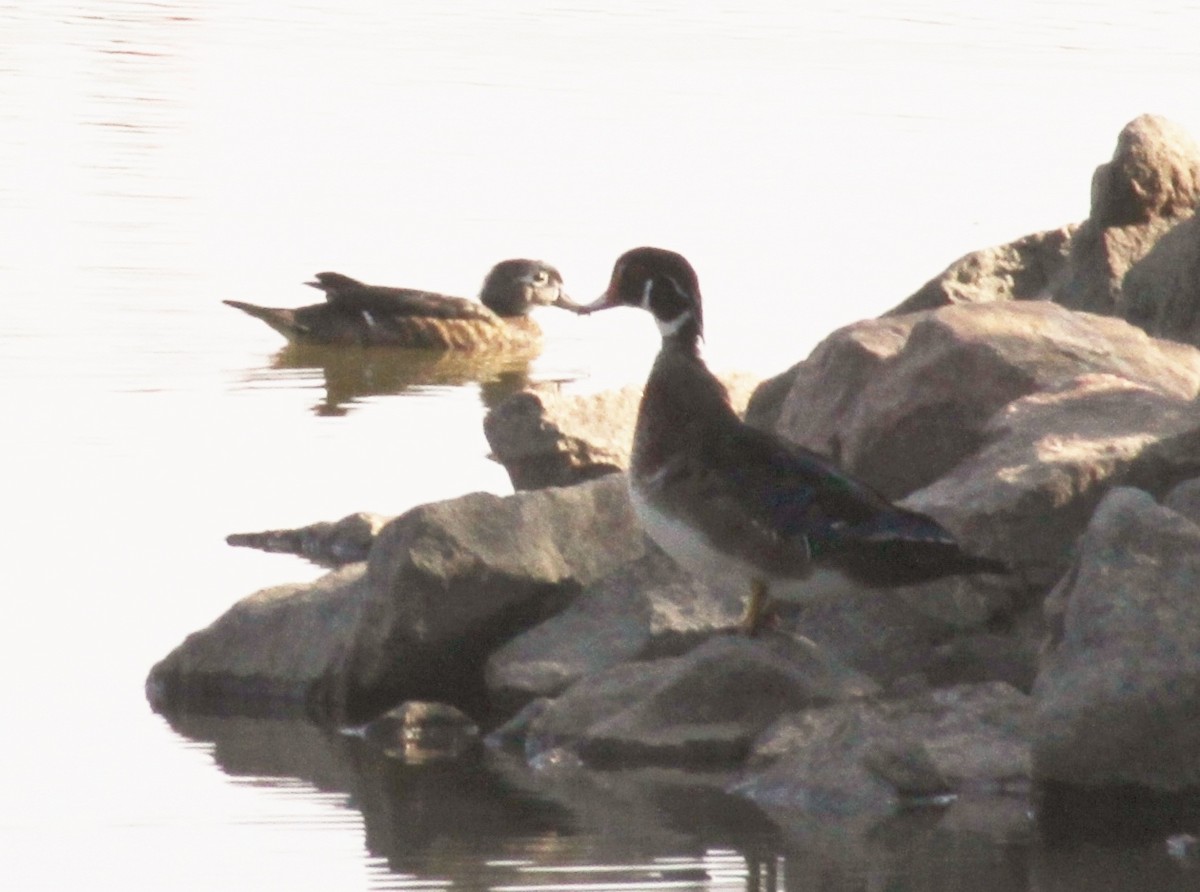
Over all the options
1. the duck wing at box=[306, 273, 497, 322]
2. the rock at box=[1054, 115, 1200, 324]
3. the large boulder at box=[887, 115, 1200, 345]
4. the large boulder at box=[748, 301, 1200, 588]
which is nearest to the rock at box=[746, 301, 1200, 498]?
the large boulder at box=[748, 301, 1200, 588]

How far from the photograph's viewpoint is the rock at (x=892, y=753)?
758 centimetres

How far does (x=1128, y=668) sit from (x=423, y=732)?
7.45ft

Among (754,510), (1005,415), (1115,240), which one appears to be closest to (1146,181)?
(1115,240)

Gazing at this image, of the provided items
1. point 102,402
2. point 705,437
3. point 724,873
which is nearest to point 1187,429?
point 705,437

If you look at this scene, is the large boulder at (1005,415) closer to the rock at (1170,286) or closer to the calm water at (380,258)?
the rock at (1170,286)

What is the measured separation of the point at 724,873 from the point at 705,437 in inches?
71.2

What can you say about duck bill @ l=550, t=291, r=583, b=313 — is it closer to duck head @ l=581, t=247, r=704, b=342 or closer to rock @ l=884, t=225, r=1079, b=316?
rock @ l=884, t=225, r=1079, b=316

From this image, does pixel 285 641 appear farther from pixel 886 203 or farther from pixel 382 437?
pixel 886 203

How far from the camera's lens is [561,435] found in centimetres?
1146

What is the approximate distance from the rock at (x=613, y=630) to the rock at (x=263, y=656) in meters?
0.53

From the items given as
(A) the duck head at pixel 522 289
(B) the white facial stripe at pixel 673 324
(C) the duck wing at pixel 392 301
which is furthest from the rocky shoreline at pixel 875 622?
(A) the duck head at pixel 522 289

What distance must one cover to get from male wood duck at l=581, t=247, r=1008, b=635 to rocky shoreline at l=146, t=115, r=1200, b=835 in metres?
0.27

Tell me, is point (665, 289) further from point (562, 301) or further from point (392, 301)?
point (562, 301)

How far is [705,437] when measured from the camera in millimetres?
8469
